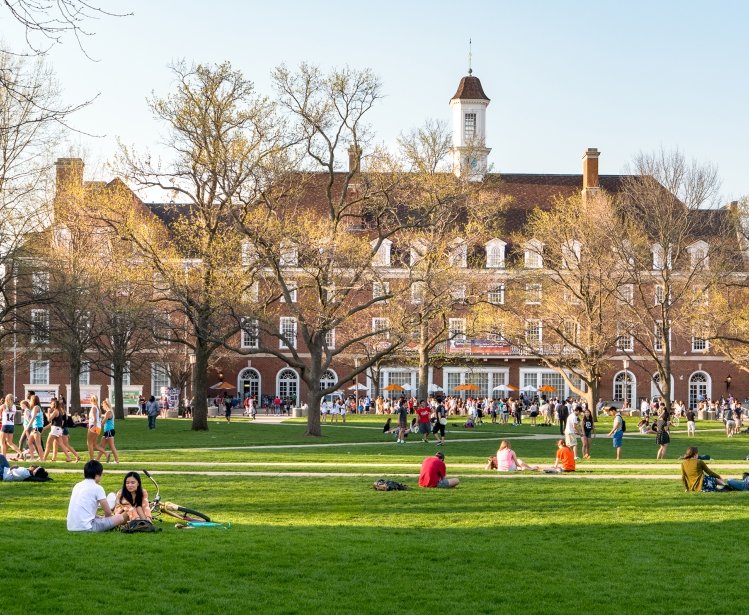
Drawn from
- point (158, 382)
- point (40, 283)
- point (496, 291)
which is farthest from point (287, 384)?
point (40, 283)

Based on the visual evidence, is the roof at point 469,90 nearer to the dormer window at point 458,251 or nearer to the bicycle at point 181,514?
the dormer window at point 458,251

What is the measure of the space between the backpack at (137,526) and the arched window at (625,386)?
61.5 m

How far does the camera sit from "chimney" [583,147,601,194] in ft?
247

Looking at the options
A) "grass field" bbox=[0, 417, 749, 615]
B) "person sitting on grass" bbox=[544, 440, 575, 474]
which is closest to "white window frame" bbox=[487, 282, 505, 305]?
"person sitting on grass" bbox=[544, 440, 575, 474]

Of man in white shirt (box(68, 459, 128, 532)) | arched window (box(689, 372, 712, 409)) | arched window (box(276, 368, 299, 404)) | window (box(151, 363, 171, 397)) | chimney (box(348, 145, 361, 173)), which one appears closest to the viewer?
man in white shirt (box(68, 459, 128, 532))

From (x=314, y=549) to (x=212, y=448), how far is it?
19703 mm

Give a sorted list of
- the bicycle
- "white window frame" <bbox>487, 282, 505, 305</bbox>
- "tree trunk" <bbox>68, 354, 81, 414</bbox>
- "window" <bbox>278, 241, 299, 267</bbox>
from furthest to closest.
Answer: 1. "tree trunk" <bbox>68, 354, 81, 414</bbox>
2. "white window frame" <bbox>487, 282, 505, 305</bbox>
3. "window" <bbox>278, 241, 299, 267</bbox>
4. the bicycle

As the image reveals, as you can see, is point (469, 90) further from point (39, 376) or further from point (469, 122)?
point (39, 376)

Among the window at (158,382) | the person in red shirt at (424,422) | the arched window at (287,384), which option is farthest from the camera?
the arched window at (287,384)

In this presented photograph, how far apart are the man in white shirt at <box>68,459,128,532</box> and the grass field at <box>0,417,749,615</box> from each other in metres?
0.38

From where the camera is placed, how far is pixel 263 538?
13898 mm

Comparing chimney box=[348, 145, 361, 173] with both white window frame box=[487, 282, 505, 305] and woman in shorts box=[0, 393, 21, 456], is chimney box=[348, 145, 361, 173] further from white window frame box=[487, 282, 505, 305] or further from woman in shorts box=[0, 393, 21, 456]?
woman in shorts box=[0, 393, 21, 456]

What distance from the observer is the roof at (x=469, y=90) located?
83.0m

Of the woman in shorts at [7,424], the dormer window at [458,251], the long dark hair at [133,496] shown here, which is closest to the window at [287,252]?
the dormer window at [458,251]
